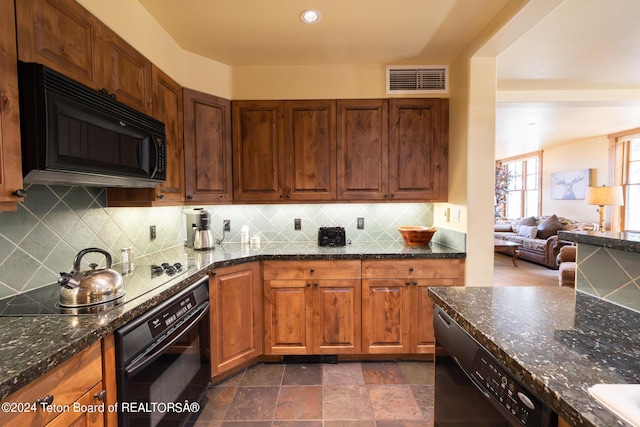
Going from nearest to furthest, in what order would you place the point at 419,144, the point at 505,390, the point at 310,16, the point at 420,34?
1. the point at 505,390
2. the point at 310,16
3. the point at 420,34
4. the point at 419,144

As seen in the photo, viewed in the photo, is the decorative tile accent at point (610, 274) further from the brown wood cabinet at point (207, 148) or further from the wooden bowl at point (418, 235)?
the brown wood cabinet at point (207, 148)

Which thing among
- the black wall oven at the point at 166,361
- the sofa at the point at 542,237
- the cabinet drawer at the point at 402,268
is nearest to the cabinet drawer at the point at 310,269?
the cabinet drawer at the point at 402,268

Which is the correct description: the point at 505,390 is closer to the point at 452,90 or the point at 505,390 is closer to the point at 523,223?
the point at 452,90

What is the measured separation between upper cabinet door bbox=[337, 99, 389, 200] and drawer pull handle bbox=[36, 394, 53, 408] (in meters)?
2.10

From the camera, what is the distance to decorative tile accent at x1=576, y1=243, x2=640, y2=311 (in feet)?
3.38

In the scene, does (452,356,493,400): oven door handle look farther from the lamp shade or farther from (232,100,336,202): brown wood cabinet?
the lamp shade

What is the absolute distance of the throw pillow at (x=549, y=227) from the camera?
5.95 m

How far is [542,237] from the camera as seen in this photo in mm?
6070

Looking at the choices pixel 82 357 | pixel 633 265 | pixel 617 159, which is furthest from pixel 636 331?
pixel 617 159

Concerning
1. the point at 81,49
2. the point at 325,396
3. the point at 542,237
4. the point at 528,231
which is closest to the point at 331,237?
the point at 325,396

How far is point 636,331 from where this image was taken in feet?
2.86

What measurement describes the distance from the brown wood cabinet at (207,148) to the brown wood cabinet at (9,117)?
124 cm

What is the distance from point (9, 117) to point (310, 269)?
70.7 inches

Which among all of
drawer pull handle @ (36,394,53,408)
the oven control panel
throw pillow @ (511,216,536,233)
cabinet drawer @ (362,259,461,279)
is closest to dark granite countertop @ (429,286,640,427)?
the oven control panel
